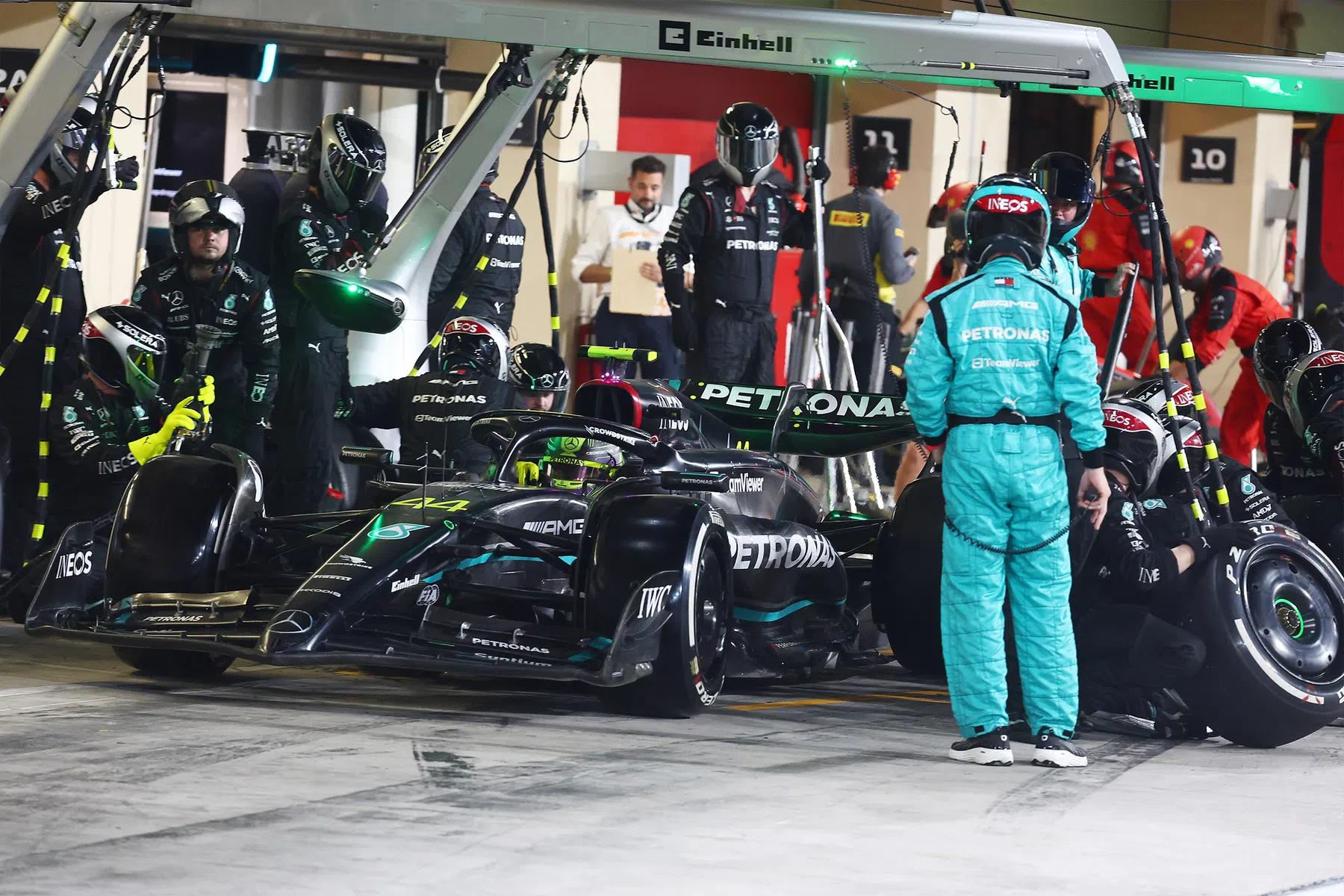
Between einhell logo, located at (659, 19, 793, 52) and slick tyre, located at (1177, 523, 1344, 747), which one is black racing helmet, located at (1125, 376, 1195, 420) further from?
einhell logo, located at (659, 19, 793, 52)

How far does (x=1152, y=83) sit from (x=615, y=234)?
21.3 feet

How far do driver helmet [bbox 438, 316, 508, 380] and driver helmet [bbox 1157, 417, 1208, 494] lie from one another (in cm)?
329

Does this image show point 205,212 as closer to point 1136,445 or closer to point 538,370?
point 538,370

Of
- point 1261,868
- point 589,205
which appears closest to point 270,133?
point 589,205

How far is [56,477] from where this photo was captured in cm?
1030

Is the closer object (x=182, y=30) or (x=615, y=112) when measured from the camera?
(x=182, y=30)

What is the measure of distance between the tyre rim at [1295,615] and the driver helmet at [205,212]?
5372mm

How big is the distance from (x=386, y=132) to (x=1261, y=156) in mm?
10046

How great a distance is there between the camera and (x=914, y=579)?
8.59m

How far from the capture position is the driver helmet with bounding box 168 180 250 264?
1031 centimetres

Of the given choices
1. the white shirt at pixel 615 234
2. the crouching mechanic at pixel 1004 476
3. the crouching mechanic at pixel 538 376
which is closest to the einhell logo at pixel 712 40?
the crouching mechanic at pixel 538 376

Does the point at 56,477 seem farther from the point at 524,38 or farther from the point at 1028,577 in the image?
the point at 1028,577

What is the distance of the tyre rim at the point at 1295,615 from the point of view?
24.3 ft

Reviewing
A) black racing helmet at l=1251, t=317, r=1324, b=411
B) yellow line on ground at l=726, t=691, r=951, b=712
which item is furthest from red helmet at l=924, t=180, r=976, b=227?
yellow line on ground at l=726, t=691, r=951, b=712
